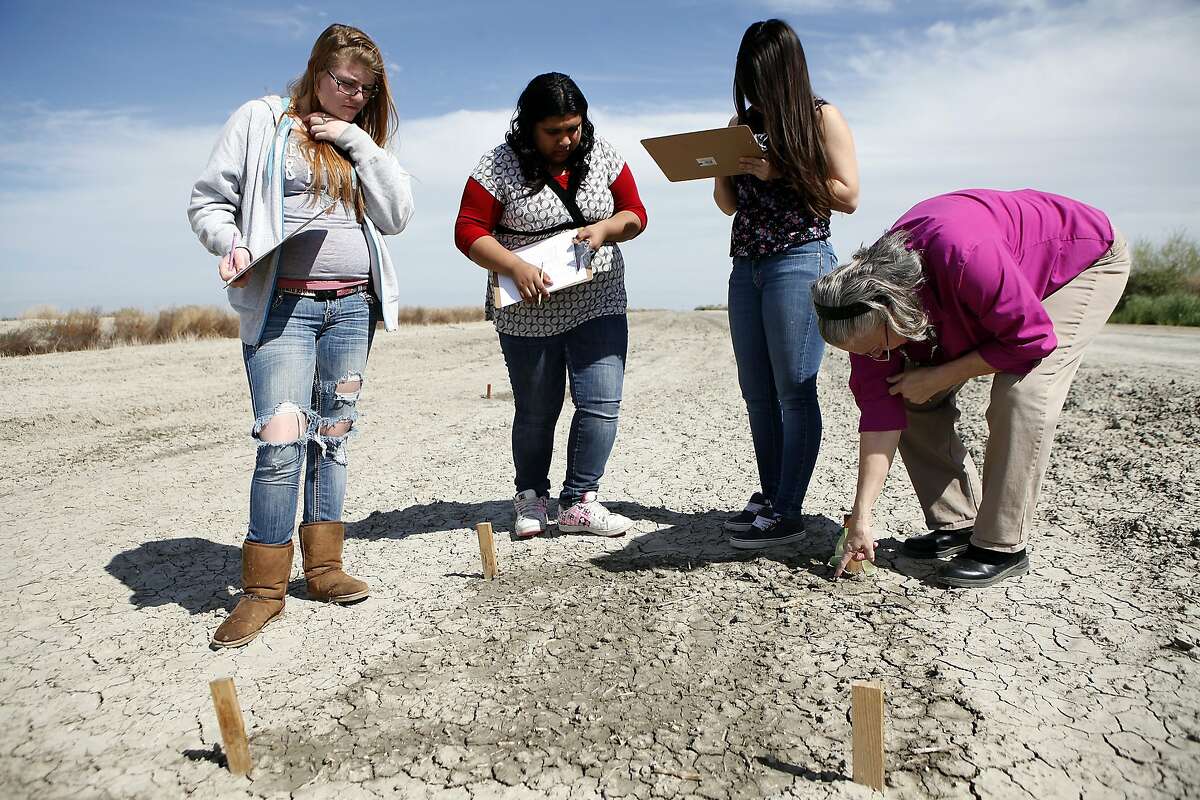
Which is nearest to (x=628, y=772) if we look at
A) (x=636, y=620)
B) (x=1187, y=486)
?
(x=636, y=620)

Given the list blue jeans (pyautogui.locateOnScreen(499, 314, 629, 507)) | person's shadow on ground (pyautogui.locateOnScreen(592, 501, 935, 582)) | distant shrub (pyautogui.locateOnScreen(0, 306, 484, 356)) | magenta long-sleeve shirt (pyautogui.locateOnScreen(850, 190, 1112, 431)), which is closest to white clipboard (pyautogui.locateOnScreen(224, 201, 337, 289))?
blue jeans (pyautogui.locateOnScreen(499, 314, 629, 507))

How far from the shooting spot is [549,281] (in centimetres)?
339

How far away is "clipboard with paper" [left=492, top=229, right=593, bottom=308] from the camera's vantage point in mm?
3404

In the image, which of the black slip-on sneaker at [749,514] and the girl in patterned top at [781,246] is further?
the black slip-on sneaker at [749,514]

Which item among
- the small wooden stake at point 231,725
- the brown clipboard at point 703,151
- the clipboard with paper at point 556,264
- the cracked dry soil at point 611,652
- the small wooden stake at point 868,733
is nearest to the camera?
the small wooden stake at point 868,733

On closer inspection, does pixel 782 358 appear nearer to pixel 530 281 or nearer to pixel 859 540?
pixel 859 540

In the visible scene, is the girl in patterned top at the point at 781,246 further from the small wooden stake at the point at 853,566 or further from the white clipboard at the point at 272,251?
the white clipboard at the point at 272,251

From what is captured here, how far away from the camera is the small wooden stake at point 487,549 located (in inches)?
131

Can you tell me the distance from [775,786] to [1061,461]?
359 centimetres

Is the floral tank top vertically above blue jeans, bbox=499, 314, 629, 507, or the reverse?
the floral tank top

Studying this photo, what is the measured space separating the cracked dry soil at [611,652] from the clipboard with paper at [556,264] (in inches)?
45.1

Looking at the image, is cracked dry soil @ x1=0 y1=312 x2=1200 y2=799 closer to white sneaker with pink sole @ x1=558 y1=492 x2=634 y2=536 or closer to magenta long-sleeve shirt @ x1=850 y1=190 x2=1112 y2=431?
white sneaker with pink sole @ x1=558 y1=492 x2=634 y2=536

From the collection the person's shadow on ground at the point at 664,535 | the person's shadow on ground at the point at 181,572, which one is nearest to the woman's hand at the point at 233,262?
the person's shadow on ground at the point at 181,572

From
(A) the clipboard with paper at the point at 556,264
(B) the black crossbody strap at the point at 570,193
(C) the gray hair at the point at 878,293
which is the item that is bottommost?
(C) the gray hair at the point at 878,293
